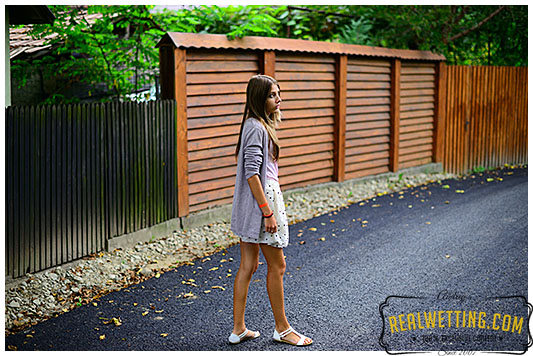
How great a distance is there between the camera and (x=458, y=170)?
12.8 metres

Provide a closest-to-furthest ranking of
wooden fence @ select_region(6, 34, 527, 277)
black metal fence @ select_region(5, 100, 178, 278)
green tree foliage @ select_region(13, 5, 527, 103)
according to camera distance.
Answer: black metal fence @ select_region(5, 100, 178, 278)
wooden fence @ select_region(6, 34, 527, 277)
green tree foliage @ select_region(13, 5, 527, 103)

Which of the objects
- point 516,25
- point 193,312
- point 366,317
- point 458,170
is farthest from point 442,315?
point 516,25

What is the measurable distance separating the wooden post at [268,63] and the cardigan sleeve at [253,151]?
4563mm

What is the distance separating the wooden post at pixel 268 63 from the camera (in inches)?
337

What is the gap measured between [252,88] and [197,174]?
148 inches

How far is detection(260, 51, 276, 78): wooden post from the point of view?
28.1 feet

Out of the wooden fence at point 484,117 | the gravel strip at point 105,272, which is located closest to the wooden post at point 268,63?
the gravel strip at point 105,272

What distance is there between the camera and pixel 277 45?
8.70 m

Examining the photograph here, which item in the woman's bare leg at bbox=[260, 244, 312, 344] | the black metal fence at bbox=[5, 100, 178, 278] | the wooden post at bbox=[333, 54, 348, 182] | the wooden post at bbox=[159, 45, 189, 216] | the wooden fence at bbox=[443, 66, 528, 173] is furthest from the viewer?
the wooden fence at bbox=[443, 66, 528, 173]

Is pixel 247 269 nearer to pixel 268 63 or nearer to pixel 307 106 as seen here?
pixel 268 63

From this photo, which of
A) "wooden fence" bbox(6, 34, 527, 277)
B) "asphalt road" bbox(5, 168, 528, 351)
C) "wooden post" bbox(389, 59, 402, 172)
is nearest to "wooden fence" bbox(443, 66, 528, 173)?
"wooden fence" bbox(6, 34, 527, 277)

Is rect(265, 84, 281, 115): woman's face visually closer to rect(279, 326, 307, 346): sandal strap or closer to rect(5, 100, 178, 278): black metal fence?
rect(279, 326, 307, 346): sandal strap

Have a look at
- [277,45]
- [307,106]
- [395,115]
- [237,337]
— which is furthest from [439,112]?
[237,337]

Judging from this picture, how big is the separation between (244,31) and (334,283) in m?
3.90
